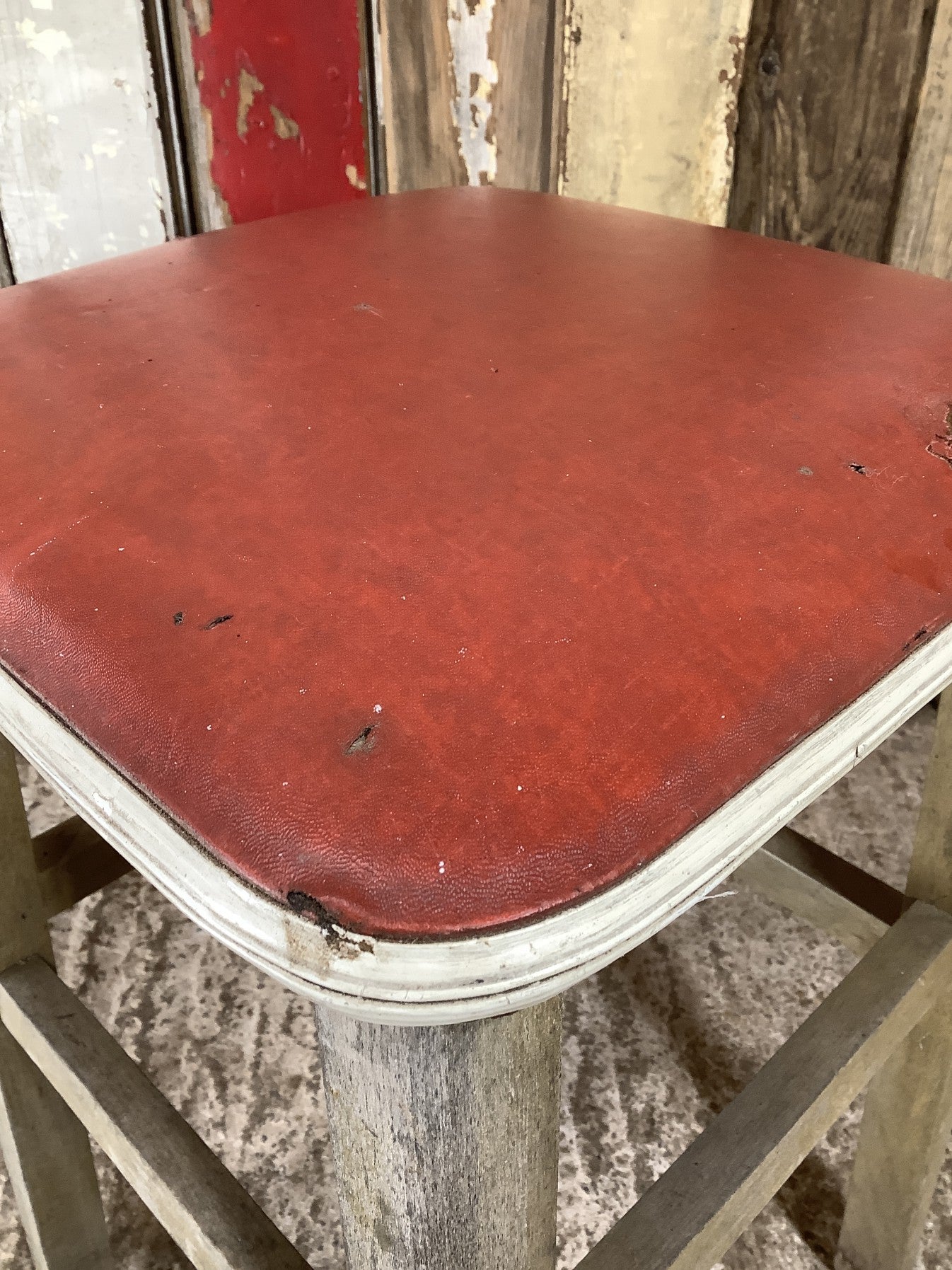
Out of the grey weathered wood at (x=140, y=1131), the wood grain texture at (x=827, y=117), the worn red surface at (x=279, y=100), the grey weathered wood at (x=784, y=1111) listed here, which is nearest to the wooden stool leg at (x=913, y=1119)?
the grey weathered wood at (x=784, y=1111)

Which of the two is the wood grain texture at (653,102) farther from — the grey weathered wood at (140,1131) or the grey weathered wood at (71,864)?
the grey weathered wood at (140,1131)

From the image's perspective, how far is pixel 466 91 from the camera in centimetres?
134

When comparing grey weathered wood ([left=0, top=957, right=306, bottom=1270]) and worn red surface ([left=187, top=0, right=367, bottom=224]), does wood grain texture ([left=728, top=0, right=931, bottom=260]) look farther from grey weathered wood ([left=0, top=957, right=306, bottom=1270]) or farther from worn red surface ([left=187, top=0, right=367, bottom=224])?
grey weathered wood ([left=0, top=957, right=306, bottom=1270])

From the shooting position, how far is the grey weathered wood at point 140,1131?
632 millimetres

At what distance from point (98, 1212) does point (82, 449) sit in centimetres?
74

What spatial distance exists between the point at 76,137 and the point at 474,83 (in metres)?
0.51

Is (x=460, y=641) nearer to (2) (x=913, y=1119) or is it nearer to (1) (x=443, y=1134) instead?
(1) (x=443, y=1134)

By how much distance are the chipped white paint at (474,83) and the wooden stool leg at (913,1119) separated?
934 mm

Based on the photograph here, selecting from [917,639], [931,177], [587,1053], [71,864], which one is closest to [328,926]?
[917,639]

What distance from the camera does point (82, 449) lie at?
20.8 inches

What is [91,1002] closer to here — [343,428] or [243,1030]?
[243,1030]

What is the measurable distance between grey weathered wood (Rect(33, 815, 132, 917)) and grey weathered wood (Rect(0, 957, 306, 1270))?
4.3 inches

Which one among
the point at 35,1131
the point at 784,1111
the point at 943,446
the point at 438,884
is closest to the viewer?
the point at 438,884

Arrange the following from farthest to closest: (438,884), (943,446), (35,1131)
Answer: (35,1131) < (943,446) < (438,884)
